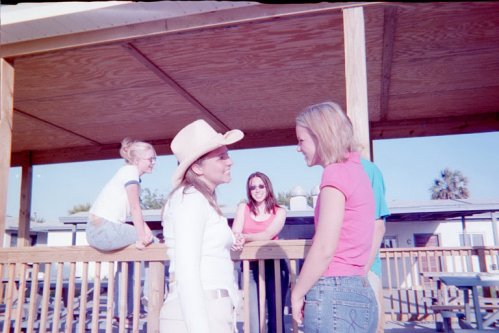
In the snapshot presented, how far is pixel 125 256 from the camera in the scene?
139 inches

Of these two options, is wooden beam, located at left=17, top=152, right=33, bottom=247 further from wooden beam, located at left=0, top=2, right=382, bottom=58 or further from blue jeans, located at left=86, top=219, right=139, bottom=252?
blue jeans, located at left=86, top=219, right=139, bottom=252

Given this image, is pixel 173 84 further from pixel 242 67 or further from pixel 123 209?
pixel 123 209

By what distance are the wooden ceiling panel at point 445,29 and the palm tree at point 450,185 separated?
5627 cm

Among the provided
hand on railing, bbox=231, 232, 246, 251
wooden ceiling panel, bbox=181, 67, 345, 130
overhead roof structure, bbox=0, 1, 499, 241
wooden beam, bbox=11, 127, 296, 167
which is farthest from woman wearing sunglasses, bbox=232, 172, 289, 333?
wooden beam, bbox=11, 127, 296, 167

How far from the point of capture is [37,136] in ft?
25.9

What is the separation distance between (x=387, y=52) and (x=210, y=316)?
3.64 metres

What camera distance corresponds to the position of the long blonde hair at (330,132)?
200cm

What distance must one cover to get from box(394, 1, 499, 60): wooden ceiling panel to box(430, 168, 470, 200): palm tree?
5627 centimetres

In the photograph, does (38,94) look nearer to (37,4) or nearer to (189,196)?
(37,4)

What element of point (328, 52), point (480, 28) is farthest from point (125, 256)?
point (480, 28)

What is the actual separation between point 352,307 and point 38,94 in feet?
16.5

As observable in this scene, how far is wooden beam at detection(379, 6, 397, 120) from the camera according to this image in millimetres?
3929

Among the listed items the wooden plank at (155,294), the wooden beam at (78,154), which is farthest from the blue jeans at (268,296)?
the wooden beam at (78,154)

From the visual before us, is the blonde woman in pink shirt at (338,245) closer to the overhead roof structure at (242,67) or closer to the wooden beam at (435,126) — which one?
the overhead roof structure at (242,67)
